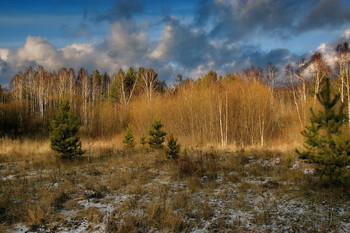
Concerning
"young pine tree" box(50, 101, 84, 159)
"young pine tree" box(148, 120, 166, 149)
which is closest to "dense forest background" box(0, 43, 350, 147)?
"young pine tree" box(148, 120, 166, 149)

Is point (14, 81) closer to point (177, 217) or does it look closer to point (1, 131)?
point (1, 131)

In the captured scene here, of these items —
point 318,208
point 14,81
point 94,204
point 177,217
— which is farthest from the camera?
point 14,81

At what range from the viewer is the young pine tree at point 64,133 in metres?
9.13

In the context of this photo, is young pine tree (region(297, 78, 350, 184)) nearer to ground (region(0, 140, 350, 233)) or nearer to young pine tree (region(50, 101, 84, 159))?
ground (region(0, 140, 350, 233))

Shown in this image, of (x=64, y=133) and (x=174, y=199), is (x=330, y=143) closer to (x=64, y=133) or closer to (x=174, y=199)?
(x=174, y=199)

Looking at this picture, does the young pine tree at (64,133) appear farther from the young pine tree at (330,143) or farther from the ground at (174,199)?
the young pine tree at (330,143)

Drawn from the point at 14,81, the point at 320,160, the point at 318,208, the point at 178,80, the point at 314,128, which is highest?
the point at 14,81

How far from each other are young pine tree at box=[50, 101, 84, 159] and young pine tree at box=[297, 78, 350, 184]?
7633 millimetres

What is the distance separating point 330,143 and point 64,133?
8308 millimetres

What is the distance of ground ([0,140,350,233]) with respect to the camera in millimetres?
4125

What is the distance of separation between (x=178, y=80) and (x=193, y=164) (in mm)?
12831

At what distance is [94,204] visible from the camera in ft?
16.7

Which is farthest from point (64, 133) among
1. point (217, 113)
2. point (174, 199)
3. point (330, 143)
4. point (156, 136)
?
point (217, 113)

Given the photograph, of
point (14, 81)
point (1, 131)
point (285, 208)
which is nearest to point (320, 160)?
point (285, 208)
